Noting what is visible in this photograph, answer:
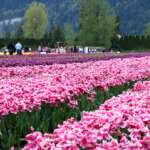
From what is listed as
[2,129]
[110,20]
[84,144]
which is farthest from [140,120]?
[110,20]

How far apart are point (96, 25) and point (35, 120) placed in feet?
299

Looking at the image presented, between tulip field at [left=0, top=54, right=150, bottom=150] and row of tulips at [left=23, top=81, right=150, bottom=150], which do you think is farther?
tulip field at [left=0, top=54, right=150, bottom=150]

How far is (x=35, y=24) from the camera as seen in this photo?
5871 inches

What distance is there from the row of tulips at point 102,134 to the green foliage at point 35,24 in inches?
5469

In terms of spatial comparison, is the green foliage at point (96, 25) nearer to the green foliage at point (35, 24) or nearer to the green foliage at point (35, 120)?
the green foliage at point (35, 24)

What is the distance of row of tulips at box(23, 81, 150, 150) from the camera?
5117mm

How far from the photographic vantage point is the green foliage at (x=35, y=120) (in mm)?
7314

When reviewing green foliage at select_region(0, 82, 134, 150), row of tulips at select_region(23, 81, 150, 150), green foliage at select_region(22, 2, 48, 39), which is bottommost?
green foliage at select_region(22, 2, 48, 39)

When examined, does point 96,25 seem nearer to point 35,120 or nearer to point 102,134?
point 35,120

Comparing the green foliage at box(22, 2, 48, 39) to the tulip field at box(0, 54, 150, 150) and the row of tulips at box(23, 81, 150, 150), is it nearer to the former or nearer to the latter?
the tulip field at box(0, 54, 150, 150)

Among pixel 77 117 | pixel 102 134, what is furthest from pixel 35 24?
pixel 102 134

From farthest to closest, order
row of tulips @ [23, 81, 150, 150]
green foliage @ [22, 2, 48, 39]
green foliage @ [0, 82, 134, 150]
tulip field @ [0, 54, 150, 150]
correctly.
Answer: green foliage @ [22, 2, 48, 39]
green foliage @ [0, 82, 134, 150]
tulip field @ [0, 54, 150, 150]
row of tulips @ [23, 81, 150, 150]

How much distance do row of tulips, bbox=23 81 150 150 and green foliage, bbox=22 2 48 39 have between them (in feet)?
456

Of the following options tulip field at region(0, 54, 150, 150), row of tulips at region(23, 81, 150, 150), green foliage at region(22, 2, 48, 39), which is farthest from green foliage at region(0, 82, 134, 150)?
green foliage at region(22, 2, 48, 39)
